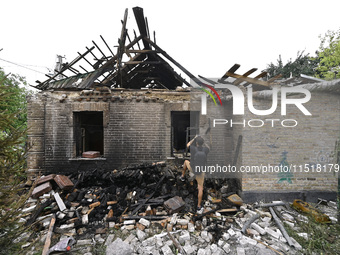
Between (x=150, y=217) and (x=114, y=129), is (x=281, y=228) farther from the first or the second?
(x=114, y=129)

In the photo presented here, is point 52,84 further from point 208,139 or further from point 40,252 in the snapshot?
point 208,139

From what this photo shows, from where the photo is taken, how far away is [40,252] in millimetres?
3166

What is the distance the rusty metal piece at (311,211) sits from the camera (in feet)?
12.1

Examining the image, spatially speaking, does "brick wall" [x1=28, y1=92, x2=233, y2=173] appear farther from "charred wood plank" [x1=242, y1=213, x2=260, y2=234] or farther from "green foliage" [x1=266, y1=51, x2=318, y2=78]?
"green foliage" [x1=266, y1=51, x2=318, y2=78]

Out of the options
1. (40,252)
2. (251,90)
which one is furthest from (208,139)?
(40,252)

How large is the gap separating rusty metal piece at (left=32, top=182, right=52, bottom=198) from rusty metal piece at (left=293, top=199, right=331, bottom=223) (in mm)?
7479

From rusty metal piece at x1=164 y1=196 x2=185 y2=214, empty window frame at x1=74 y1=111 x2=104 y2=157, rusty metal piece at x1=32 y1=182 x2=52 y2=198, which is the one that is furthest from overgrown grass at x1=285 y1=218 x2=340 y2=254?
empty window frame at x1=74 y1=111 x2=104 y2=157

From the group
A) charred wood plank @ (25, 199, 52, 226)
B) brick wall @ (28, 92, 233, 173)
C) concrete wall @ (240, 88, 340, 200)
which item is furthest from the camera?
brick wall @ (28, 92, 233, 173)

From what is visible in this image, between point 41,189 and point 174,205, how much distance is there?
4183 mm

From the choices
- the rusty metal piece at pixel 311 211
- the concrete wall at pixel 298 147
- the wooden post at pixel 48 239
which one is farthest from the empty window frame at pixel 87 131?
the rusty metal piece at pixel 311 211

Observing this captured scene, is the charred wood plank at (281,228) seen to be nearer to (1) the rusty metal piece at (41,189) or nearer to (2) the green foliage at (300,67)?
(1) the rusty metal piece at (41,189)

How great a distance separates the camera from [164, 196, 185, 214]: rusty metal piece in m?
4.06

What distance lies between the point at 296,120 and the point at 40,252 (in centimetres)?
736

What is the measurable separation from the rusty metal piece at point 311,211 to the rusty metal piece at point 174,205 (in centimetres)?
323
